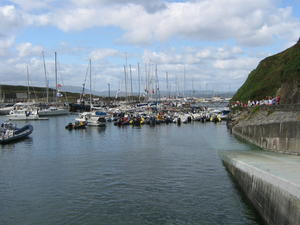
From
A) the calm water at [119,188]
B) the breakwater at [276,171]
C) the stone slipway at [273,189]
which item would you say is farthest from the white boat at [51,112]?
the stone slipway at [273,189]

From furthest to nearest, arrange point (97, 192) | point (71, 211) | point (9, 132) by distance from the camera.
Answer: point (9, 132), point (97, 192), point (71, 211)

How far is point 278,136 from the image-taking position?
3366 centimetres

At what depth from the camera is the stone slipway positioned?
14648 millimetres

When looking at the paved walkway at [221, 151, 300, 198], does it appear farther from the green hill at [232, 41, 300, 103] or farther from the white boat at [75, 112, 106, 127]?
the white boat at [75, 112, 106, 127]

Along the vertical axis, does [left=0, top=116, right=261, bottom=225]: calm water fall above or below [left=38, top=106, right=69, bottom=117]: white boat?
below

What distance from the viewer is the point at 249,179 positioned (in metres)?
21.8

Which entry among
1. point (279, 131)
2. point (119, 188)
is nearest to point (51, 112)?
point (279, 131)

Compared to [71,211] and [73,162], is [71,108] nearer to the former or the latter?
[73,162]

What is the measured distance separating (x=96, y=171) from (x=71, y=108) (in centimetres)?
10916

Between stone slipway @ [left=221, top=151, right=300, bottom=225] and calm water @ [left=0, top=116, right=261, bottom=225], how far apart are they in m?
1.01

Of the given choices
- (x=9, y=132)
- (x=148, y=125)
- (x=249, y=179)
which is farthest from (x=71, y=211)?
(x=148, y=125)

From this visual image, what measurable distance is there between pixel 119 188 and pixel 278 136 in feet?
51.2

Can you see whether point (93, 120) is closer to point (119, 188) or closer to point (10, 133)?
point (10, 133)

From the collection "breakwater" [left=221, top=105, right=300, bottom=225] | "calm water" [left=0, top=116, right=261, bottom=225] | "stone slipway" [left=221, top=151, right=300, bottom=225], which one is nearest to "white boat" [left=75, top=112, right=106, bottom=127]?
"calm water" [left=0, top=116, right=261, bottom=225]
